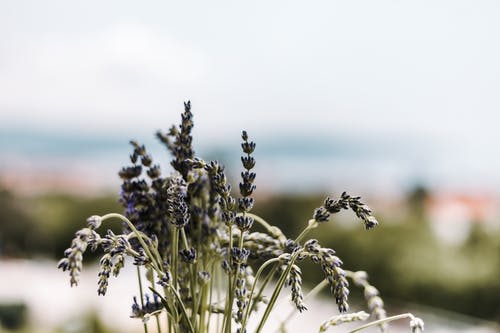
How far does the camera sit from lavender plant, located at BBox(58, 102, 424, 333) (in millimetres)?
582

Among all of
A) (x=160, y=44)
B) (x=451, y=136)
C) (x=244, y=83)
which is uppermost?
(x=160, y=44)

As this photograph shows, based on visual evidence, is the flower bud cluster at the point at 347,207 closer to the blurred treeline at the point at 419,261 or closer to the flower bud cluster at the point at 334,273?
the flower bud cluster at the point at 334,273

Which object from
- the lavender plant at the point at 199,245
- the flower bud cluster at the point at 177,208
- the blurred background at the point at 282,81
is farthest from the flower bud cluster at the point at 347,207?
the blurred background at the point at 282,81

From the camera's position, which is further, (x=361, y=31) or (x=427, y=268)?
(x=361, y=31)

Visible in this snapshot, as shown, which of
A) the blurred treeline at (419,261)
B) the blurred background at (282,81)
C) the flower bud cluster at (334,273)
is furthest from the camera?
the blurred background at (282,81)

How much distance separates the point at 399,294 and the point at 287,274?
4.44 meters

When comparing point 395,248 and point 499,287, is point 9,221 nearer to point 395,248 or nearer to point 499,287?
point 395,248

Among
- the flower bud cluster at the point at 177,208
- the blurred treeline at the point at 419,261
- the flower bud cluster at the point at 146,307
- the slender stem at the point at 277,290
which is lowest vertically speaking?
the blurred treeline at the point at 419,261

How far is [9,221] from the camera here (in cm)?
775

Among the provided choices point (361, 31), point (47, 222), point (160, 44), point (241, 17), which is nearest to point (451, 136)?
point (361, 31)

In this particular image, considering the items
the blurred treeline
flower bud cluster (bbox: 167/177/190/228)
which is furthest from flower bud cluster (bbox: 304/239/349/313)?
the blurred treeline

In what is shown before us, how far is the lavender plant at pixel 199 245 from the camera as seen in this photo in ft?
1.91

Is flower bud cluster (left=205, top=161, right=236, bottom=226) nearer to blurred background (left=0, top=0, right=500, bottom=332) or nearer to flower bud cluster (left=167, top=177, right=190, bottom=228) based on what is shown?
flower bud cluster (left=167, top=177, right=190, bottom=228)

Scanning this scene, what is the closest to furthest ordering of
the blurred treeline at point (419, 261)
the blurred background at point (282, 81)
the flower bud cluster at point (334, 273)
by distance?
the flower bud cluster at point (334, 273) < the blurred treeline at point (419, 261) < the blurred background at point (282, 81)
